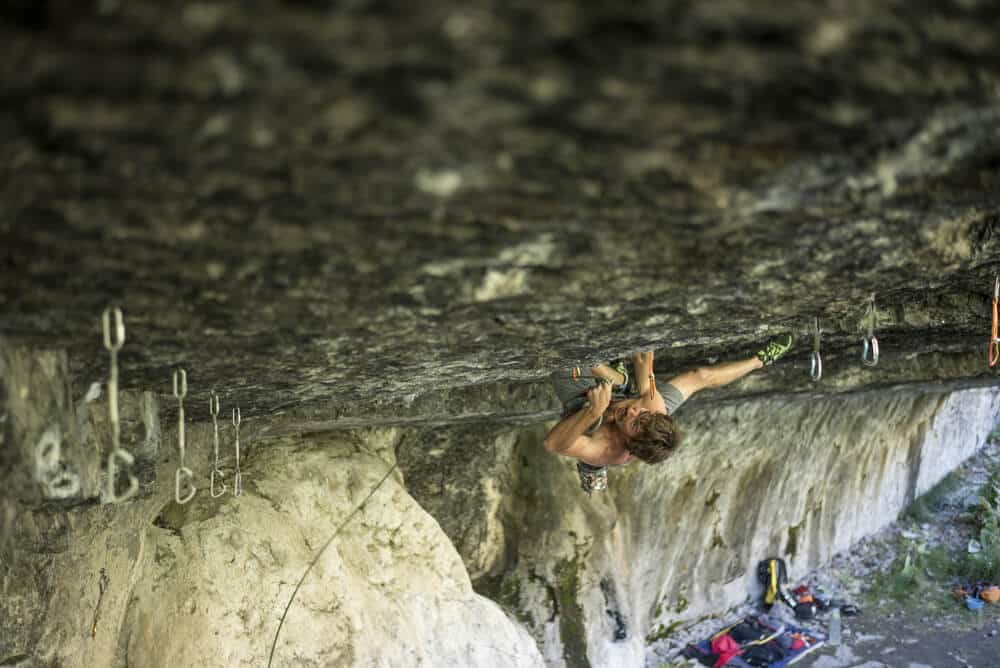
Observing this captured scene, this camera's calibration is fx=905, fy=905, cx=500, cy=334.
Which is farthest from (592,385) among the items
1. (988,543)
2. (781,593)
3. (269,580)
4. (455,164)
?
(988,543)

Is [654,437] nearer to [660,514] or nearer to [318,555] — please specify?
[318,555]

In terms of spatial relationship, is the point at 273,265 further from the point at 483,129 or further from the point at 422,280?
the point at 483,129

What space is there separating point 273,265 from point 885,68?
4.07 feet

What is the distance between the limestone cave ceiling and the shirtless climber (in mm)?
1419

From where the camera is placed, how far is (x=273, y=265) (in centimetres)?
194

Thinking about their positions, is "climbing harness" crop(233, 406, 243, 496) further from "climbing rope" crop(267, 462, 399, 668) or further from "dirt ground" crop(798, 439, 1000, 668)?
"dirt ground" crop(798, 439, 1000, 668)

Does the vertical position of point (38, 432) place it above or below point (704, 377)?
above

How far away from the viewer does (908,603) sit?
390 inches

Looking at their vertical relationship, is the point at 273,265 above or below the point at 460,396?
above

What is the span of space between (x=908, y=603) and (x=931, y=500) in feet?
8.13

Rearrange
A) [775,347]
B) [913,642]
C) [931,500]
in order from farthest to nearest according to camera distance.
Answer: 1. [931,500]
2. [913,642]
3. [775,347]

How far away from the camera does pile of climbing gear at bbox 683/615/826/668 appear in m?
8.20

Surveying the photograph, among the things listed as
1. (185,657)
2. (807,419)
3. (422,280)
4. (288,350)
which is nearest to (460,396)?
(185,657)

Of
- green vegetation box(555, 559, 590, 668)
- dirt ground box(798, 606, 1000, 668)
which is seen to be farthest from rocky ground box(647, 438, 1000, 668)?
green vegetation box(555, 559, 590, 668)
